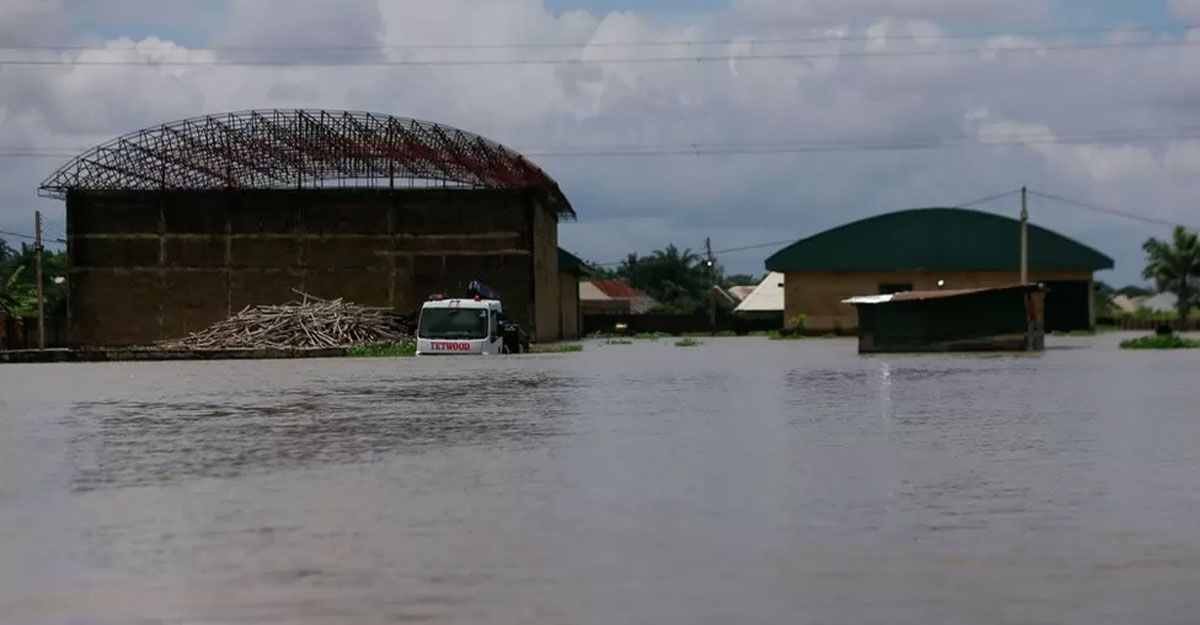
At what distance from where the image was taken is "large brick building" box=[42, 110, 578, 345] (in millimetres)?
53531

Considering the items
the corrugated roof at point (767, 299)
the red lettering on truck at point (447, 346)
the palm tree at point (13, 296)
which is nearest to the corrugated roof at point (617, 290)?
the corrugated roof at point (767, 299)

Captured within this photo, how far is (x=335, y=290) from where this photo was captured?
5391 centimetres

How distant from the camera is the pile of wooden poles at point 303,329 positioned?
4797 centimetres

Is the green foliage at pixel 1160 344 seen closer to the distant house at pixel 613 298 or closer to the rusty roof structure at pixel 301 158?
the rusty roof structure at pixel 301 158

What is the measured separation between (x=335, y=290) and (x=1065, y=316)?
35337 millimetres

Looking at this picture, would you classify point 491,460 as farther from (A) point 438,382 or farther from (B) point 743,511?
(A) point 438,382

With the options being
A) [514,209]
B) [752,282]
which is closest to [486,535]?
[514,209]

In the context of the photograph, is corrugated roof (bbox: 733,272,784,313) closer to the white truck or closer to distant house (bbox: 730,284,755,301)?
distant house (bbox: 730,284,755,301)

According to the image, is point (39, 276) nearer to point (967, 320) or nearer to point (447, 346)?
point (447, 346)

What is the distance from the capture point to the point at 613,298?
12025 centimetres

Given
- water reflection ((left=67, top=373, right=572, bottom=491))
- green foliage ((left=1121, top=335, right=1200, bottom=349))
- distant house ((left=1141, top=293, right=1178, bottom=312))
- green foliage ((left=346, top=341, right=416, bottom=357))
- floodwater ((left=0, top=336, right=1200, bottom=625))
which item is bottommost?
floodwater ((left=0, top=336, right=1200, bottom=625))

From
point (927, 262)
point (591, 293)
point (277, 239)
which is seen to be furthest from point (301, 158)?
point (591, 293)

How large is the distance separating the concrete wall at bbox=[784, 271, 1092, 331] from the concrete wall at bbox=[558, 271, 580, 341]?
34.5 ft

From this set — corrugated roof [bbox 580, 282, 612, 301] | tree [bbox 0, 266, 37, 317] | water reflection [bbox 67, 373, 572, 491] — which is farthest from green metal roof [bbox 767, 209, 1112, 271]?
water reflection [bbox 67, 373, 572, 491]
